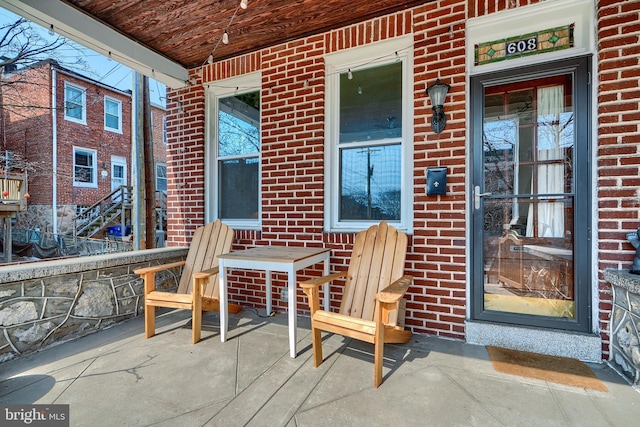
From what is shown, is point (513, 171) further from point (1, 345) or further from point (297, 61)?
point (1, 345)

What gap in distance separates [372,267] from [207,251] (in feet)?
5.50

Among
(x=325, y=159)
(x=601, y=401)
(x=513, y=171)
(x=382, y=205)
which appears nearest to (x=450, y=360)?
(x=601, y=401)

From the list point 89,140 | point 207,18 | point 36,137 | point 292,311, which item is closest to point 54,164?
point 36,137

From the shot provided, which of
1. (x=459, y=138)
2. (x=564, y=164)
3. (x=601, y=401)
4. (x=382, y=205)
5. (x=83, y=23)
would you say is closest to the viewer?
(x=601, y=401)

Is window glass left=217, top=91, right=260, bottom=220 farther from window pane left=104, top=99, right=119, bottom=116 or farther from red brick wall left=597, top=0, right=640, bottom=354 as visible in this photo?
window pane left=104, top=99, right=119, bottom=116

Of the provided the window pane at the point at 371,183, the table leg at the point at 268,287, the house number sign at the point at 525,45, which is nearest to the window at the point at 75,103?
the table leg at the point at 268,287

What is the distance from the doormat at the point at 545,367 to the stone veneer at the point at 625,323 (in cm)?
19

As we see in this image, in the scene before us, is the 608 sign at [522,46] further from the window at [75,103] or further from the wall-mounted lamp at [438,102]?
the window at [75,103]

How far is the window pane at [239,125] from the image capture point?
3.43m

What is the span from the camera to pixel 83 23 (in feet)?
8.31

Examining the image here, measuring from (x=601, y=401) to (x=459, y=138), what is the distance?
1.84 meters

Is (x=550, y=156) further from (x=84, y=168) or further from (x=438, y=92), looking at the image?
(x=84, y=168)

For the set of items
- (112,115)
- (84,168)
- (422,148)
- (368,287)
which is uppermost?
(112,115)

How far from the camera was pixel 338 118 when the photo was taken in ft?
9.70
